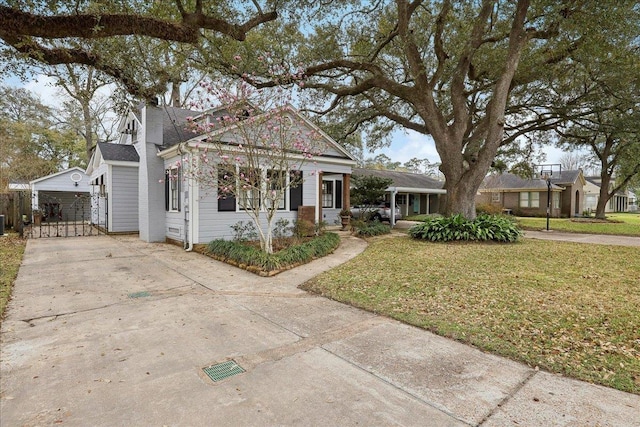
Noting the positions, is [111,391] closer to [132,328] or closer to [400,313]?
[132,328]

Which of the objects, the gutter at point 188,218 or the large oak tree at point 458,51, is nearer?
the gutter at point 188,218

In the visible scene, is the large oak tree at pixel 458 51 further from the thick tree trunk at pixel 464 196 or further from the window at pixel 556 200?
the window at pixel 556 200

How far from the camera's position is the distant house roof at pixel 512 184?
28.0 m

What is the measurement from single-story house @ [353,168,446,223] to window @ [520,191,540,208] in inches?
352

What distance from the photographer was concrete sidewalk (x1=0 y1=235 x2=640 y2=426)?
2377 mm

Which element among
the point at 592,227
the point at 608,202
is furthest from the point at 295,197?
the point at 608,202

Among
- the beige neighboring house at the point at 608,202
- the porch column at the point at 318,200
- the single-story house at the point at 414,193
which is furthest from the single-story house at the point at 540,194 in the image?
the porch column at the point at 318,200

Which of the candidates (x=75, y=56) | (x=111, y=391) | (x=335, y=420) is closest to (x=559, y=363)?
(x=335, y=420)

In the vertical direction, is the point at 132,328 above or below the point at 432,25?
below

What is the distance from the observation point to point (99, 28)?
4.61 metres

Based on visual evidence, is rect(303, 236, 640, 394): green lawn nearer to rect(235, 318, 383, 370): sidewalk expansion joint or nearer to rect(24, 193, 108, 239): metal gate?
rect(235, 318, 383, 370): sidewalk expansion joint

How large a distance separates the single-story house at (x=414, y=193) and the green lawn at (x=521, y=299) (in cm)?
1313

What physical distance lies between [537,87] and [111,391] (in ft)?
59.0

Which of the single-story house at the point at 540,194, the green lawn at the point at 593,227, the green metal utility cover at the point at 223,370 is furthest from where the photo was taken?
the single-story house at the point at 540,194
